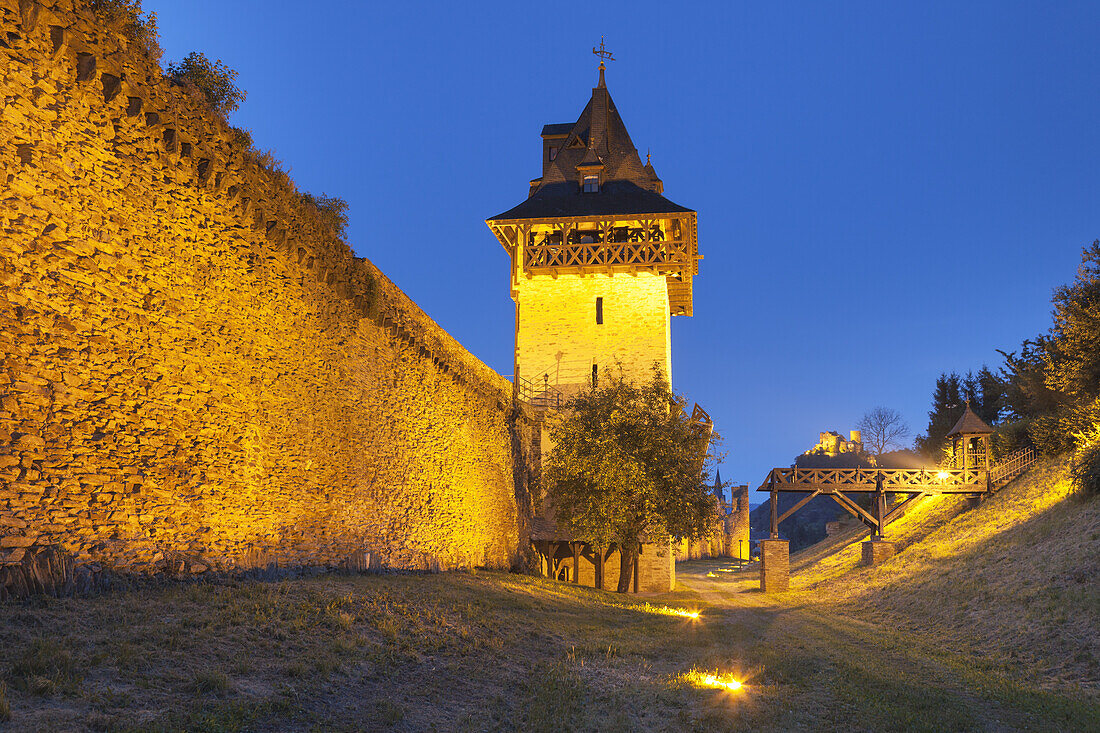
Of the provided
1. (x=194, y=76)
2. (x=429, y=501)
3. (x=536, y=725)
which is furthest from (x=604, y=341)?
(x=536, y=725)

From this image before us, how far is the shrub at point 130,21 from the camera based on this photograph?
778 cm

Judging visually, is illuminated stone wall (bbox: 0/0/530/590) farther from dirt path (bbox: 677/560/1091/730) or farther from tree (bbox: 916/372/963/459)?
tree (bbox: 916/372/963/459)

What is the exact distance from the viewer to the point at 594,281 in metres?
28.1

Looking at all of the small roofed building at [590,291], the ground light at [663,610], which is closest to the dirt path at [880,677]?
the ground light at [663,610]

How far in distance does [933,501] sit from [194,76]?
31.0 meters

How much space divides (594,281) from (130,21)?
2103cm

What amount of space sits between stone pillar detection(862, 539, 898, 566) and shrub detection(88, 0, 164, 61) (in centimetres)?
2522

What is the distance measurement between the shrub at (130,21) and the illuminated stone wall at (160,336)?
0.57 feet

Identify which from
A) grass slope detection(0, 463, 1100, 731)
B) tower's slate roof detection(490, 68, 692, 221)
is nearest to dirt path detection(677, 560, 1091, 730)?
grass slope detection(0, 463, 1100, 731)

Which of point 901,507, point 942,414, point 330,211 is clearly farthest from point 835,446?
point 330,211

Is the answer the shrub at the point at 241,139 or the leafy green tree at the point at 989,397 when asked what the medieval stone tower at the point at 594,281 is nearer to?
the shrub at the point at 241,139

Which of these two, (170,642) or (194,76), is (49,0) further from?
(170,642)

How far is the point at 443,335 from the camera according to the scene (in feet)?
58.9

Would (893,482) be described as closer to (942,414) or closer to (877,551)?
(877,551)
